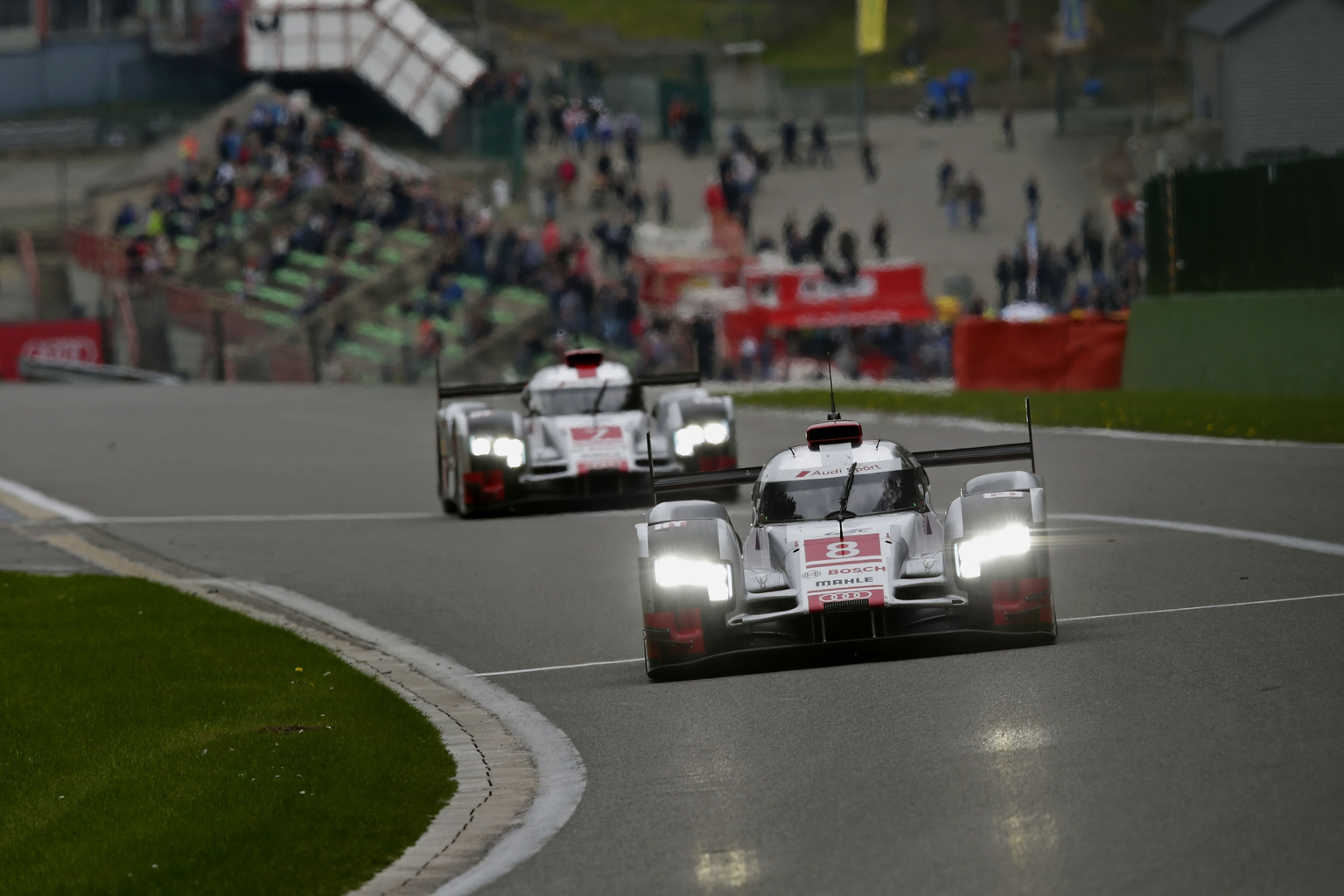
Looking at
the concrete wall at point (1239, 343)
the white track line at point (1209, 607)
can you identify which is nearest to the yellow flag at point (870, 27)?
the concrete wall at point (1239, 343)

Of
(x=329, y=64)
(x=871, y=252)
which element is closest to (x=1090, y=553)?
(x=871, y=252)

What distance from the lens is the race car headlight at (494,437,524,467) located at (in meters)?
19.5

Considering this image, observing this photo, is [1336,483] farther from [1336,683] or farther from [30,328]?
[30,328]

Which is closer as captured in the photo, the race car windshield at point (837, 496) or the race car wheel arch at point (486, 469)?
the race car windshield at point (837, 496)

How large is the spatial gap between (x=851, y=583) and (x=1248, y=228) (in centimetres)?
1635

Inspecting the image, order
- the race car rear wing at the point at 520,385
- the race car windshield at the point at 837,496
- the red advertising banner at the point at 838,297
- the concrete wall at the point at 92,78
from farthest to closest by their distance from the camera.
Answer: the concrete wall at the point at 92,78 → the red advertising banner at the point at 838,297 → the race car rear wing at the point at 520,385 → the race car windshield at the point at 837,496

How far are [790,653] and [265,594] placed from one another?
583cm

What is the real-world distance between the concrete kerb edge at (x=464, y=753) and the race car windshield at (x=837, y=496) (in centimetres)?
185

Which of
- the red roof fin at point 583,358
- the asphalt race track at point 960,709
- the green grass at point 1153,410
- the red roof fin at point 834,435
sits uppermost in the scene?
the red roof fin at point 583,358

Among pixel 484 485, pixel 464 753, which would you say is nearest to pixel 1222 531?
pixel 484 485

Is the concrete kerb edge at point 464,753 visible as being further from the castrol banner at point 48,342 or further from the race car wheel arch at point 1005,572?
the castrol banner at point 48,342

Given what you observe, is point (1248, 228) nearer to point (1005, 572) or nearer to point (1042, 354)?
point (1042, 354)

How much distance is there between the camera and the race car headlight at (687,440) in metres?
19.9

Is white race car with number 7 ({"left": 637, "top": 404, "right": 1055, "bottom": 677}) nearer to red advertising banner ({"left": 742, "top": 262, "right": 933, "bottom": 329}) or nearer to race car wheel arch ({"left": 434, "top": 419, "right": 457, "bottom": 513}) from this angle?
race car wheel arch ({"left": 434, "top": 419, "right": 457, "bottom": 513})
